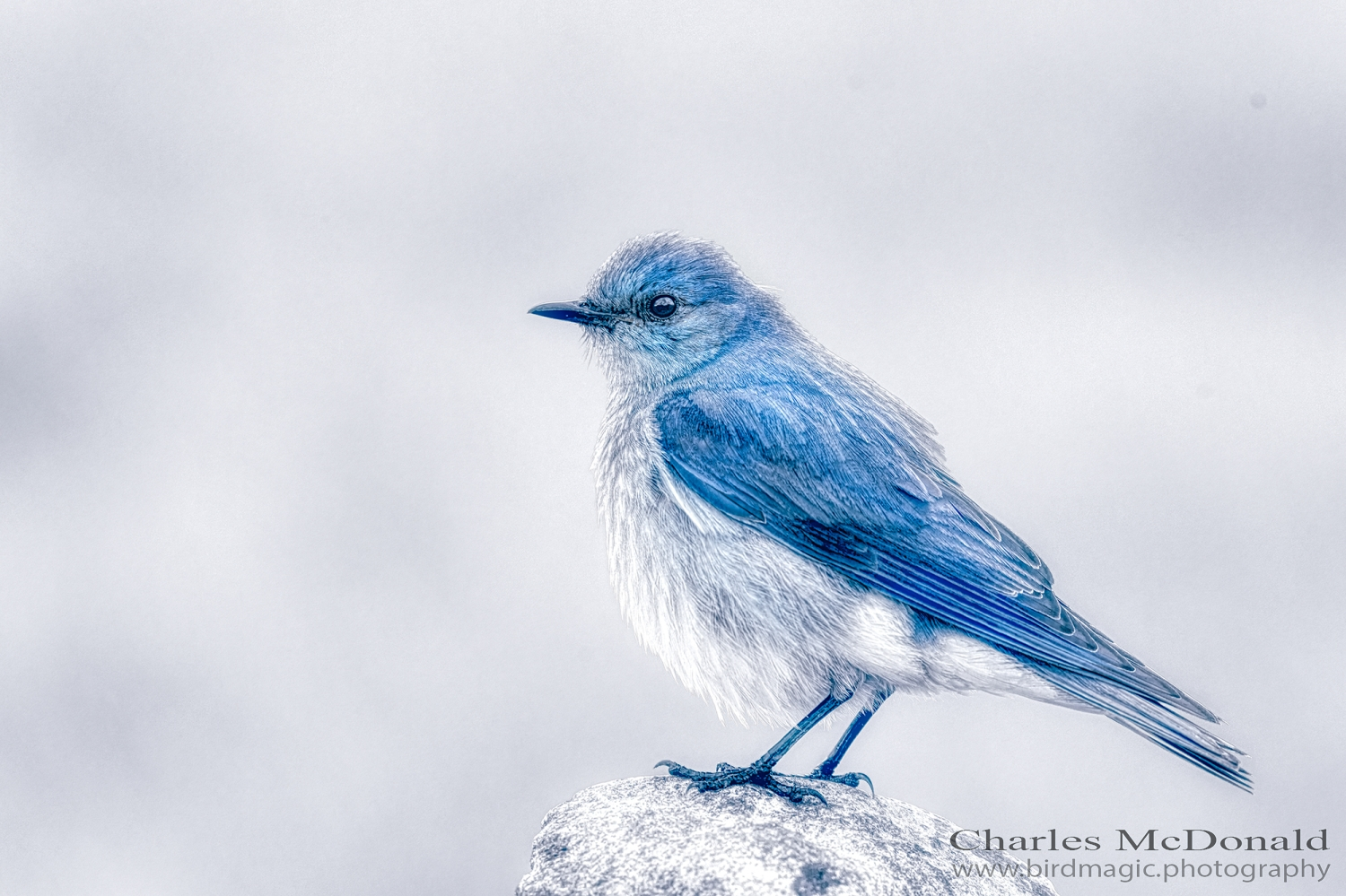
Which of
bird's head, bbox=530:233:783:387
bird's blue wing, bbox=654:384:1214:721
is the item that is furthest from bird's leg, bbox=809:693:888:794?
bird's head, bbox=530:233:783:387

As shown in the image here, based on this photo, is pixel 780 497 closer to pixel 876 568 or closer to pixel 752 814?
pixel 876 568

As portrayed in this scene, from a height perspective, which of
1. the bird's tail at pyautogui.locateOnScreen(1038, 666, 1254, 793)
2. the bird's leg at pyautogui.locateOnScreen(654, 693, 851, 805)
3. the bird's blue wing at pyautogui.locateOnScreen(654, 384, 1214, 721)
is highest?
the bird's blue wing at pyautogui.locateOnScreen(654, 384, 1214, 721)

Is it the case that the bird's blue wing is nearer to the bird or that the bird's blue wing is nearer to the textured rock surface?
the bird

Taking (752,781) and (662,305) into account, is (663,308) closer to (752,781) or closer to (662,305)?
(662,305)

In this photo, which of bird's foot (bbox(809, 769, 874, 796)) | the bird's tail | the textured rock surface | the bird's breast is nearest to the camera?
the bird's tail

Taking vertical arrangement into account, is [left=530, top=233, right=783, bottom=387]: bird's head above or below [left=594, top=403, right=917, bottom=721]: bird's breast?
above

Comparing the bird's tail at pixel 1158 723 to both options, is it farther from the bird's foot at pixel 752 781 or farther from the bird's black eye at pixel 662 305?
the bird's black eye at pixel 662 305
